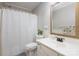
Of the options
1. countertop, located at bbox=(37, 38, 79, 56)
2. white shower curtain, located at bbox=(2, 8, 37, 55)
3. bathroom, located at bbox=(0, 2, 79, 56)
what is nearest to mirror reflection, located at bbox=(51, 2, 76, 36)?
bathroom, located at bbox=(0, 2, 79, 56)

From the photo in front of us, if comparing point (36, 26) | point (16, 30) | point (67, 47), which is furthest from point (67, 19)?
point (16, 30)

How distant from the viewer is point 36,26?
2.16m

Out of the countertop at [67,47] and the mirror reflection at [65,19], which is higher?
the mirror reflection at [65,19]

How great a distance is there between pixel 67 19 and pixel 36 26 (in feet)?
3.01

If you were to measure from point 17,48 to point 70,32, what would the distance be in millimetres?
1402

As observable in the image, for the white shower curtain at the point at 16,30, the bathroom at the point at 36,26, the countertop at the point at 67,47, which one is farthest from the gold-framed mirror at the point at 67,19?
the white shower curtain at the point at 16,30

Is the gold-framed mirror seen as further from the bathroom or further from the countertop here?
the countertop

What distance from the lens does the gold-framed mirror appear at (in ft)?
4.36

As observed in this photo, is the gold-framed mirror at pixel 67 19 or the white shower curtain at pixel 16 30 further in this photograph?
the white shower curtain at pixel 16 30

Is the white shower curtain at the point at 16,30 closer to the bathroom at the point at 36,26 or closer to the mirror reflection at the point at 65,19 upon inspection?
the bathroom at the point at 36,26

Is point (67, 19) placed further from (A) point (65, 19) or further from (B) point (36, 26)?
(B) point (36, 26)

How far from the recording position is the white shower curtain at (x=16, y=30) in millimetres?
1891

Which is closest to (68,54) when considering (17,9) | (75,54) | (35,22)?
(75,54)

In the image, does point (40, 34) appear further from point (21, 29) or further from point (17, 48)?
point (17, 48)
